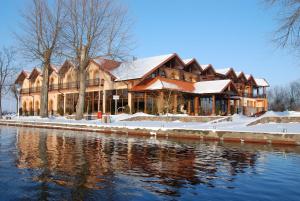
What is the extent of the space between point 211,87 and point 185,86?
3.02 m

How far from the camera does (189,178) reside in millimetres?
8047

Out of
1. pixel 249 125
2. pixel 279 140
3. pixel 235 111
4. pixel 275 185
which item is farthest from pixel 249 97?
pixel 275 185

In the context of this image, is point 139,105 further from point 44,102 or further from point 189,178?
point 189,178

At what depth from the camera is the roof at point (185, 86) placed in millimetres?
34713

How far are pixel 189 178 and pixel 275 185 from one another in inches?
78.5

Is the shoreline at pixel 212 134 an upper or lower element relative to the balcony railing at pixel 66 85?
lower

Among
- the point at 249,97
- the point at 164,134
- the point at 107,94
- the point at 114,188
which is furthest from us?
the point at 249,97

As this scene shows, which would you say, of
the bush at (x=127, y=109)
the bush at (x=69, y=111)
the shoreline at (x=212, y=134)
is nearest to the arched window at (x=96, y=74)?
the bush at (x=69, y=111)

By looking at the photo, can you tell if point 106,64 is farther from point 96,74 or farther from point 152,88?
point 152,88

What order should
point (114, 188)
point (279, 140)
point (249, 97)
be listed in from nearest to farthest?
point (114, 188) → point (279, 140) → point (249, 97)

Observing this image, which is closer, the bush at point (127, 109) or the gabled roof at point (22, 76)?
the bush at point (127, 109)

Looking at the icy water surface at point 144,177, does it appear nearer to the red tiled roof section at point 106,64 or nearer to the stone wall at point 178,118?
the stone wall at point 178,118

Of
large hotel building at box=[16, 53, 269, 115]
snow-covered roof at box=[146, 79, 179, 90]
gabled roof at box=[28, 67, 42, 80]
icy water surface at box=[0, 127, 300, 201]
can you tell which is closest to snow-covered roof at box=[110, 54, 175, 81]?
large hotel building at box=[16, 53, 269, 115]

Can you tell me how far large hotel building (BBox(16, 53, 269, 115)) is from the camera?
35781 mm
